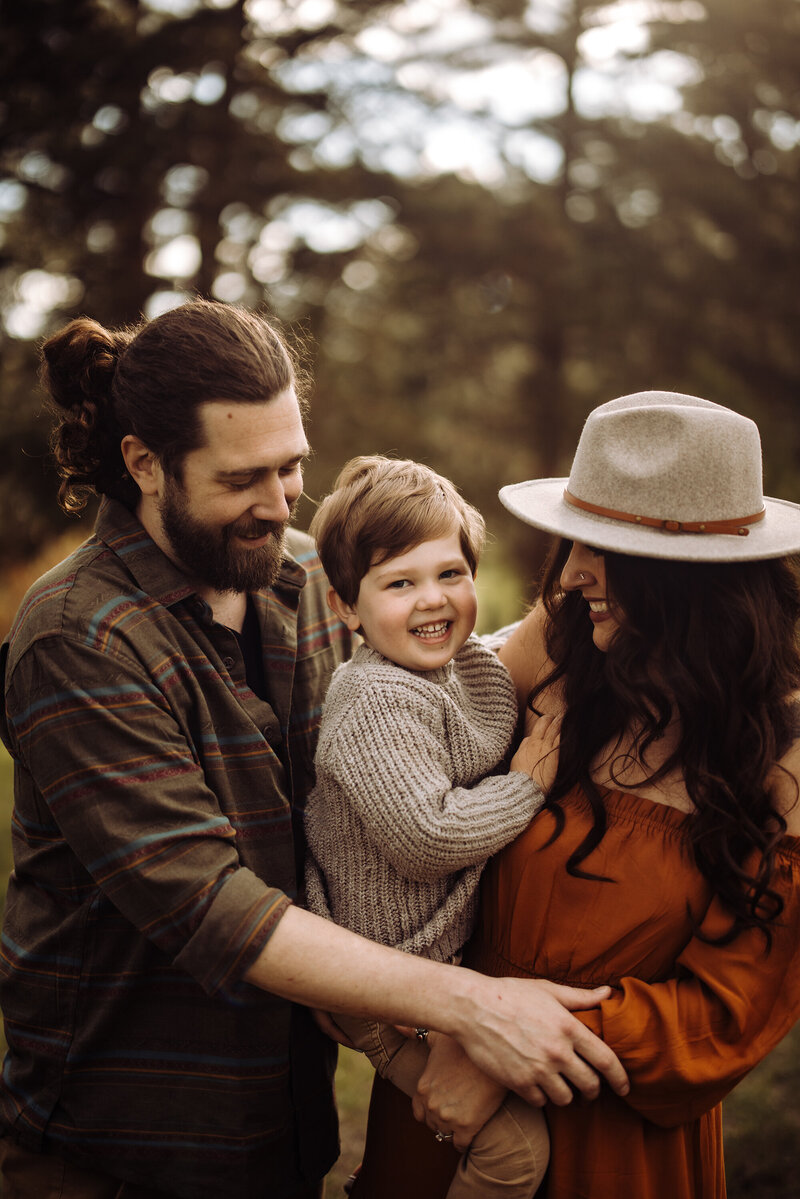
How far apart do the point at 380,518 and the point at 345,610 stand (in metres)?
0.26

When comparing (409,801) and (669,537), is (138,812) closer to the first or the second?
(409,801)

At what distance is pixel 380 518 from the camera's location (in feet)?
6.93

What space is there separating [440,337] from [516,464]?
1.40m

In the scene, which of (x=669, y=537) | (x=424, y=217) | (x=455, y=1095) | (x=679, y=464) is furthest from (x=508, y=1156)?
(x=424, y=217)

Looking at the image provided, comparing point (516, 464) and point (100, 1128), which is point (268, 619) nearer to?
point (100, 1128)

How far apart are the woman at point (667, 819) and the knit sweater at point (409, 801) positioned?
12 centimetres

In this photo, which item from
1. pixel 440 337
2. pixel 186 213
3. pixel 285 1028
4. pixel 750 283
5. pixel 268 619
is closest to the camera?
pixel 285 1028

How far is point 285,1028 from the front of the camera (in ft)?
7.03

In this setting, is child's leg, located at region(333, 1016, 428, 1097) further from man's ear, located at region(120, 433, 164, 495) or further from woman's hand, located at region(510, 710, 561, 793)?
man's ear, located at region(120, 433, 164, 495)

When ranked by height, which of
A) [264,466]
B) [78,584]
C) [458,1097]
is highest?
[264,466]

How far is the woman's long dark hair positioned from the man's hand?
0.92 ft

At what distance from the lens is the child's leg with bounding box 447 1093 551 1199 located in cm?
185

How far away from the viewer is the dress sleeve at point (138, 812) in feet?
5.89

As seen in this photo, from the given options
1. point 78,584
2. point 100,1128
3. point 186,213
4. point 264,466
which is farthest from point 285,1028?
point 186,213
